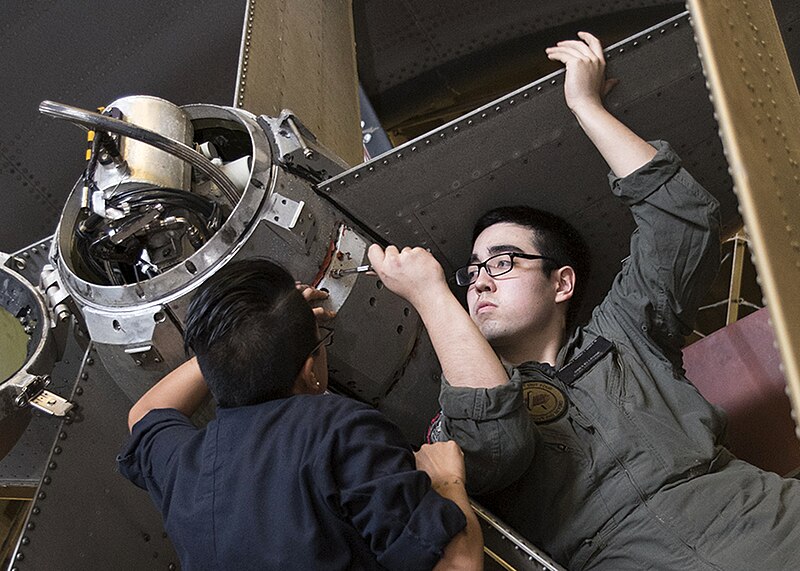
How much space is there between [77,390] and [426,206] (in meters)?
0.92

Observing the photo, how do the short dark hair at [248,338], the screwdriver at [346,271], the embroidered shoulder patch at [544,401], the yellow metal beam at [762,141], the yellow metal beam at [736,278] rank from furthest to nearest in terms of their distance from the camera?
the yellow metal beam at [736,278], the screwdriver at [346,271], the embroidered shoulder patch at [544,401], the short dark hair at [248,338], the yellow metal beam at [762,141]

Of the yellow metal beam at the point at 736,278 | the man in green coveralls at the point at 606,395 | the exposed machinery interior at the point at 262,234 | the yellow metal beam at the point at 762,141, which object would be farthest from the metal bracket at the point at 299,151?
the yellow metal beam at the point at 736,278

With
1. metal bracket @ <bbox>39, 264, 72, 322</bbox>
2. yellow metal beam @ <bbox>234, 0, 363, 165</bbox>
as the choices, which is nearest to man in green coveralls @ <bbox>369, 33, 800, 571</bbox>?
yellow metal beam @ <bbox>234, 0, 363, 165</bbox>

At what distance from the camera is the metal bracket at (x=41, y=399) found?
213 centimetres

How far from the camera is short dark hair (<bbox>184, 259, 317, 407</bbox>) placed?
1.51 metres

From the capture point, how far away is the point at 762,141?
1.17m

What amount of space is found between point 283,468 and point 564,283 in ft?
3.34

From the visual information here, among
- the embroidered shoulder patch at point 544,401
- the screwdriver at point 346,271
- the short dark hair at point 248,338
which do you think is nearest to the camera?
the short dark hair at point 248,338

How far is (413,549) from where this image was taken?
1.33 meters

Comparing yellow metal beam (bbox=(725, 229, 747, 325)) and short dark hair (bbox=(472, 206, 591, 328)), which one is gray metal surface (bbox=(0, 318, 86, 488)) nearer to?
short dark hair (bbox=(472, 206, 591, 328))

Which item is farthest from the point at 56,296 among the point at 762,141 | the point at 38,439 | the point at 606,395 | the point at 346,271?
the point at 762,141

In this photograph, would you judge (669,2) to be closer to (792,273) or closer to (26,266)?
(26,266)

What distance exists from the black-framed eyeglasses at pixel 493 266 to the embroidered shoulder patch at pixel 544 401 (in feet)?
0.96

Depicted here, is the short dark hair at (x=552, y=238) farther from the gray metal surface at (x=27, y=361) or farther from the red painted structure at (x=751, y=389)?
the gray metal surface at (x=27, y=361)
